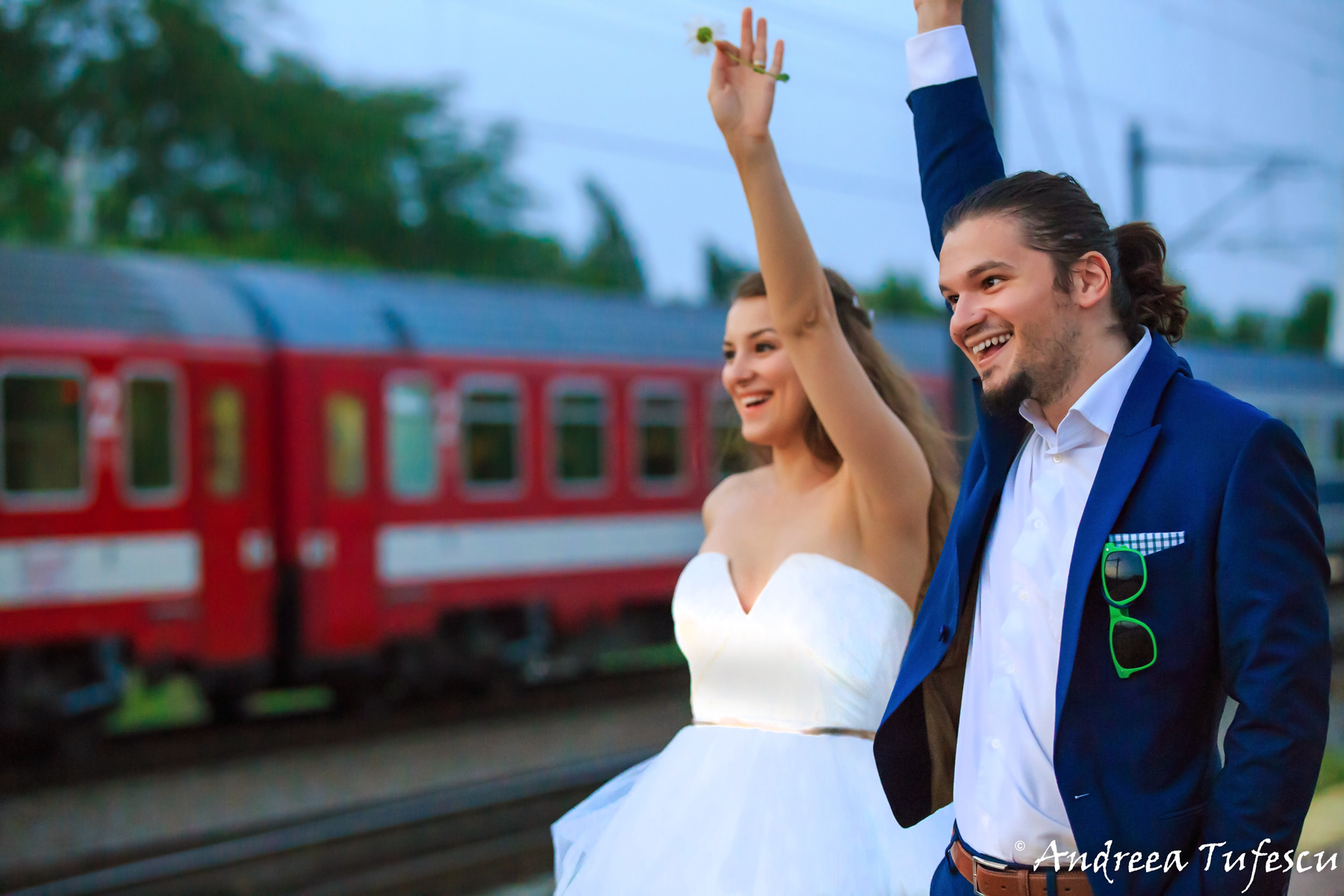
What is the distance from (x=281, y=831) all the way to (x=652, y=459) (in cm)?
608

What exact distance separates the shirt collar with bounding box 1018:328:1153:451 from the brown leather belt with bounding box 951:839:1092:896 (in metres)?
0.58

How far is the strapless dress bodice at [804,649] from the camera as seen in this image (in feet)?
7.21

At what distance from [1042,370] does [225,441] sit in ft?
29.0

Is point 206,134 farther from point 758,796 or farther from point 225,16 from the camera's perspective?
point 758,796

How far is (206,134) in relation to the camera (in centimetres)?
2078

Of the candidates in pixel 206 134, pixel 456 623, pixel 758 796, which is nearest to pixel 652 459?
pixel 456 623

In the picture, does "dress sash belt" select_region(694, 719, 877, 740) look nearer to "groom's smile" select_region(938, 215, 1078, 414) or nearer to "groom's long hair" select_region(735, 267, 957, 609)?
"groom's long hair" select_region(735, 267, 957, 609)

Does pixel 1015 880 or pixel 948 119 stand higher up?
pixel 948 119

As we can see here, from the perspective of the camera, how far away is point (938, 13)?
2076mm

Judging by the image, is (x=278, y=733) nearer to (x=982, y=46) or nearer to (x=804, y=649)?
(x=982, y=46)

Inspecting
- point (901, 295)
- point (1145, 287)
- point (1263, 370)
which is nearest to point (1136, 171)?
point (1263, 370)

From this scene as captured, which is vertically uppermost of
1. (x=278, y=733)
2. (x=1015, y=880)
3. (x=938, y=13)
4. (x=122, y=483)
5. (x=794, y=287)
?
(x=938, y=13)

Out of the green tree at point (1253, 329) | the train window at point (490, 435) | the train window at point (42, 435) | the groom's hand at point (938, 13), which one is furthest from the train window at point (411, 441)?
the green tree at point (1253, 329)

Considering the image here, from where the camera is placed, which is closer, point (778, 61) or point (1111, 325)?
point (1111, 325)
